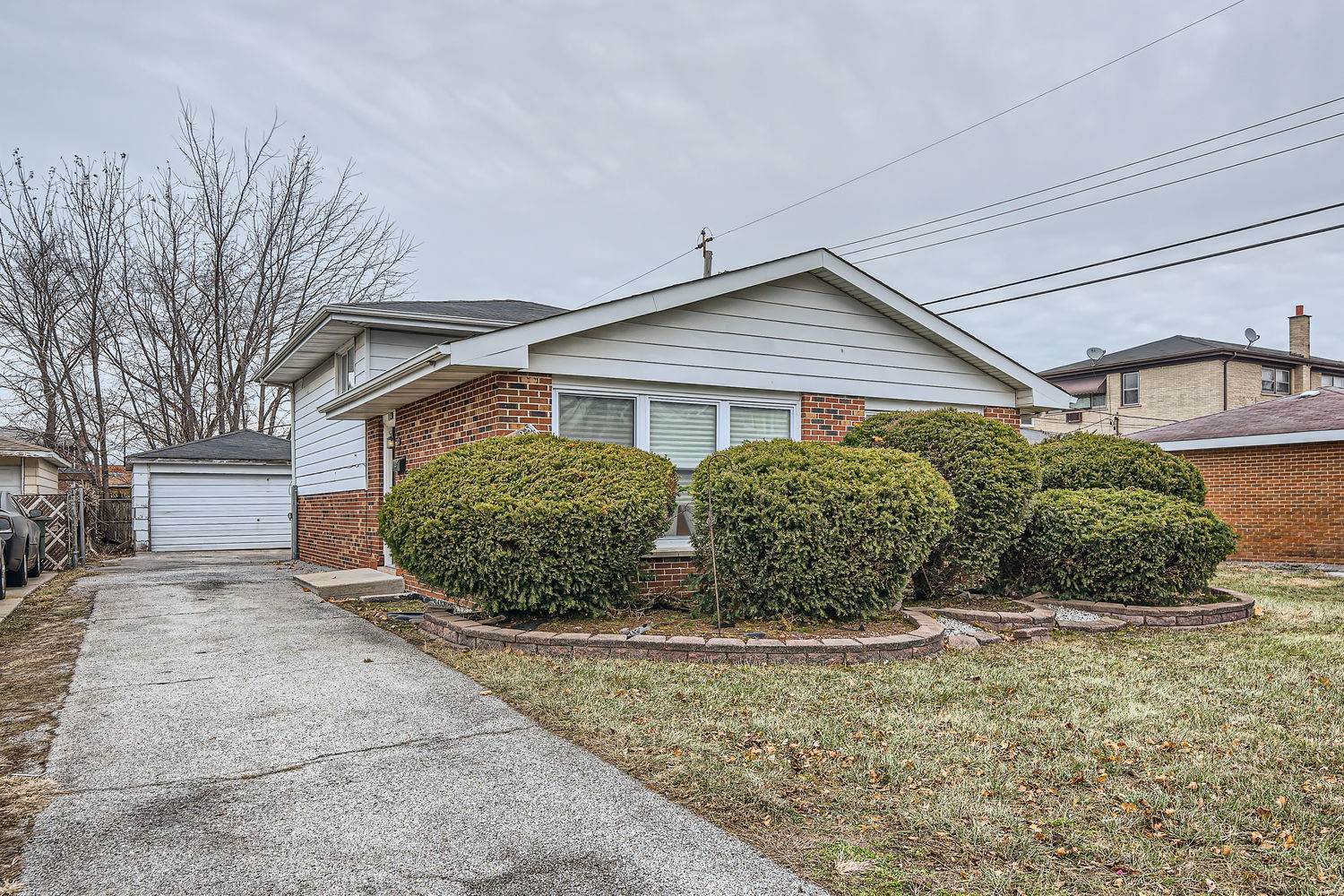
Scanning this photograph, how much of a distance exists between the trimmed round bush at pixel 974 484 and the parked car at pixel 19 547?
10.9m

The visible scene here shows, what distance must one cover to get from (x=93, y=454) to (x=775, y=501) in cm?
2318

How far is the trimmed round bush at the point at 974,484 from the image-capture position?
7.76m

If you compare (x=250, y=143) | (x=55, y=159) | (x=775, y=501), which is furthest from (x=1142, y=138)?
(x=55, y=159)

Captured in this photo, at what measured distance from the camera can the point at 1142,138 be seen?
14.9 meters

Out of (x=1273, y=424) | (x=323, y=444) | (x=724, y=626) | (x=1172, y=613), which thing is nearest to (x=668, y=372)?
(x=724, y=626)

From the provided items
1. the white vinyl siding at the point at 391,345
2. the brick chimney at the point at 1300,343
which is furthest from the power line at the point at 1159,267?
the brick chimney at the point at 1300,343

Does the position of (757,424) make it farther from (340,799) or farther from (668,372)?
(340,799)

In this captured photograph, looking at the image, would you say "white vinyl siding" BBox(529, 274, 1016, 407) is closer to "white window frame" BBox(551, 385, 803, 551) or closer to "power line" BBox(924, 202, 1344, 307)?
"white window frame" BBox(551, 385, 803, 551)

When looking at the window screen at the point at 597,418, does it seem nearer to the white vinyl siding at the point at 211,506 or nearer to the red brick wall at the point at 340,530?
the red brick wall at the point at 340,530

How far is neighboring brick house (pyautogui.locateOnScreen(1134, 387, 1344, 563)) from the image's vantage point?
591 inches

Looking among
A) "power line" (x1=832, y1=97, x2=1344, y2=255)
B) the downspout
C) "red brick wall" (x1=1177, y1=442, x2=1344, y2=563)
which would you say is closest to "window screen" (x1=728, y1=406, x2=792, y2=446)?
"power line" (x1=832, y1=97, x2=1344, y2=255)

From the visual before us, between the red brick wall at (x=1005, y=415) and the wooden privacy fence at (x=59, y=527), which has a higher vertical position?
the red brick wall at (x=1005, y=415)

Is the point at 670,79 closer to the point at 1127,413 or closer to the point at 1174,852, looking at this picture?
the point at 1174,852

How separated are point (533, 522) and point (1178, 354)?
31.7 meters
